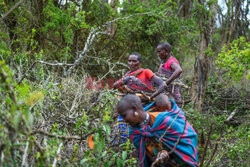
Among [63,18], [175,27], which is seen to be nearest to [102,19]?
[63,18]

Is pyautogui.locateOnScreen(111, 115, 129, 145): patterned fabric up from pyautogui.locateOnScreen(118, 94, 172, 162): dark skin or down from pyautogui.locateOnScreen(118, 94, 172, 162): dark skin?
down

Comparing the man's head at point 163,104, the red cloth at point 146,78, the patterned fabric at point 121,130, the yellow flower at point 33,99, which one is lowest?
the patterned fabric at point 121,130

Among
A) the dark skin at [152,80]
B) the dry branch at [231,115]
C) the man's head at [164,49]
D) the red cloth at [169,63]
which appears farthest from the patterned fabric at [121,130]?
the dry branch at [231,115]

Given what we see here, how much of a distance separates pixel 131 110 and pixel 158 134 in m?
0.38

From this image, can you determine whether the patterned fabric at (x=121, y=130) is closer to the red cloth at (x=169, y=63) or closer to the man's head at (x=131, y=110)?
the man's head at (x=131, y=110)

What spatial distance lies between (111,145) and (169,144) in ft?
2.56

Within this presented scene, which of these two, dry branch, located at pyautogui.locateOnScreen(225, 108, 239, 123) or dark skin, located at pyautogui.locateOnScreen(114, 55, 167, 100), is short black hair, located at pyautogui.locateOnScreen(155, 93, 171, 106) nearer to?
dark skin, located at pyautogui.locateOnScreen(114, 55, 167, 100)

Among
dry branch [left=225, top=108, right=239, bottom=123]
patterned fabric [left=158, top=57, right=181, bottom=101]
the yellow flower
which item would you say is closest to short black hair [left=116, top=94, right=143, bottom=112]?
the yellow flower

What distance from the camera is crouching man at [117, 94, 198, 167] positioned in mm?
2297

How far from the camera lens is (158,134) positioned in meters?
2.35

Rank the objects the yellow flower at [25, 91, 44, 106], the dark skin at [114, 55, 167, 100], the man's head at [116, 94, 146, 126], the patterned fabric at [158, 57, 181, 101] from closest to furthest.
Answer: the man's head at [116, 94, 146, 126] < the yellow flower at [25, 91, 44, 106] < the dark skin at [114, 55, 167, 100] < the patterned fabric at [158, 57, 181, 101]

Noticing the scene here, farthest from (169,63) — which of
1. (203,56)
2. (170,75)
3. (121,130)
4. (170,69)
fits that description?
(203,56)

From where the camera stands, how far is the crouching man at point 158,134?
7.54 ft

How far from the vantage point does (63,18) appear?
670 cm
